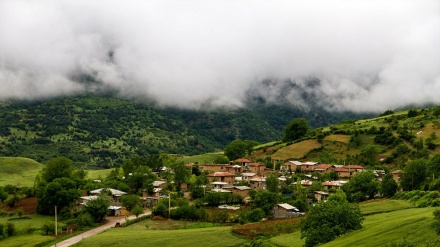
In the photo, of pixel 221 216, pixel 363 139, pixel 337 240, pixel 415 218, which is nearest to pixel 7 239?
pixel 221 216

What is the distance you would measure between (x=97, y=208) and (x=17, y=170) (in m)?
86.8

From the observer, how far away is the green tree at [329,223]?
1986 inches

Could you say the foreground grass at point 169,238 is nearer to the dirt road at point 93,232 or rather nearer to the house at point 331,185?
the dirt road at point 93,232

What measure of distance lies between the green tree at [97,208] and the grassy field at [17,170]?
2332 inches

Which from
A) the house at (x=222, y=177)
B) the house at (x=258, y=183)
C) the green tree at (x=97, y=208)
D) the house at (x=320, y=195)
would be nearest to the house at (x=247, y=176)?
the house at (x=222, y=177)

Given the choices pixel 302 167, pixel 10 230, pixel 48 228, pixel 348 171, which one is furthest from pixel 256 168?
pixel 10 230

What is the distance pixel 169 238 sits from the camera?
63.6 m

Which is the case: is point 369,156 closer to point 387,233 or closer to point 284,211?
point 284,211

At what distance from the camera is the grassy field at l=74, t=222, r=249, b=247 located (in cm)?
6094

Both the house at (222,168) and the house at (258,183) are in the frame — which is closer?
the house at (258,183)

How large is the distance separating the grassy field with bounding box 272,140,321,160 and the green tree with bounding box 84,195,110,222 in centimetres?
7220

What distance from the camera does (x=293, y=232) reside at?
64.8 meters

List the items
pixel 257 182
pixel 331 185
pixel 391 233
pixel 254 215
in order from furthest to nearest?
pixel 257 182 < pixel 331 185 < pixel 254 215 < pixel 391 233

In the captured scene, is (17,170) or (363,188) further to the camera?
(17,170)
